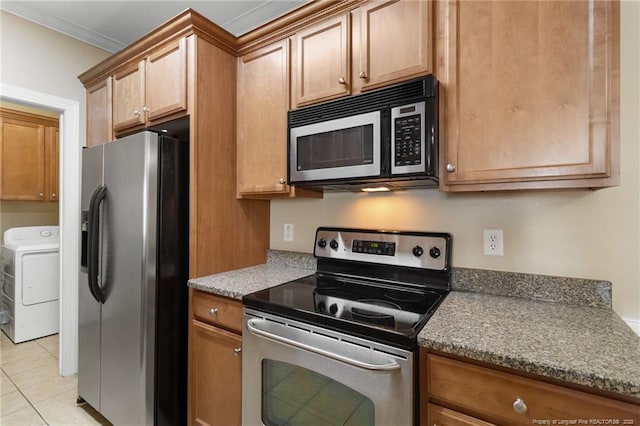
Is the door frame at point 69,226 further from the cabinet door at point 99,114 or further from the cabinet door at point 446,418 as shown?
the cabinet door at point 446,418

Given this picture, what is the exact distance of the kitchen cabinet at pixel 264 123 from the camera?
1.67 meters

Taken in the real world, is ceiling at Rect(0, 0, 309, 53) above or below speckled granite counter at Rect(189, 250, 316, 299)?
above

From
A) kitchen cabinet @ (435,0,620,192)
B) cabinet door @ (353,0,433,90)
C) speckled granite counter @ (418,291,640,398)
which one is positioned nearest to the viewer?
speckled granite counter @ (418,291,640,398)

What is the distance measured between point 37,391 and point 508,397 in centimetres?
293

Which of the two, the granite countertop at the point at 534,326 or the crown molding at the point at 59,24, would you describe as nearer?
the granite countertop at the point at 534,326

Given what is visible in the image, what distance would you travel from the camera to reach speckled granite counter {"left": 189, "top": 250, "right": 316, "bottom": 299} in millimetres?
1462

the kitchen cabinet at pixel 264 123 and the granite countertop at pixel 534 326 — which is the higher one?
the kitchen cabinet at pixel 264 123

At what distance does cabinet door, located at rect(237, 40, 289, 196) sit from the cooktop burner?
46cm

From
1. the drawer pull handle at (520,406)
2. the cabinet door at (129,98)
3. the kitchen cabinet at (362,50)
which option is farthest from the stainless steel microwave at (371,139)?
the cabinet door at (129,98)

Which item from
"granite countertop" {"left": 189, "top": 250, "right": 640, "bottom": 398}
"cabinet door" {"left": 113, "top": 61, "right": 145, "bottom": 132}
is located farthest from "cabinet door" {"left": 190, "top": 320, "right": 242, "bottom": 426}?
"cabinet door" {"left": 113, "top": 61, "right": 145, "bottom": 132}

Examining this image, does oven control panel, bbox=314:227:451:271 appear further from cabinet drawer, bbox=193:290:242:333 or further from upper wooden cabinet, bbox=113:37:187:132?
upper wooden cabinet, bbox=113:37:187:132

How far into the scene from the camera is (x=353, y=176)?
4.48 ft

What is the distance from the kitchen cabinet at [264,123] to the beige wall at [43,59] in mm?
1528

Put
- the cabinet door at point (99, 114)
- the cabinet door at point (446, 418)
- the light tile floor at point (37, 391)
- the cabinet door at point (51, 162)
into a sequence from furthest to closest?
the cabinet door at point (51, 162) < the cabinet door at point (99, 114) < the light tile floor at point (37, 391) < the cabinet door at point (446, 418)
